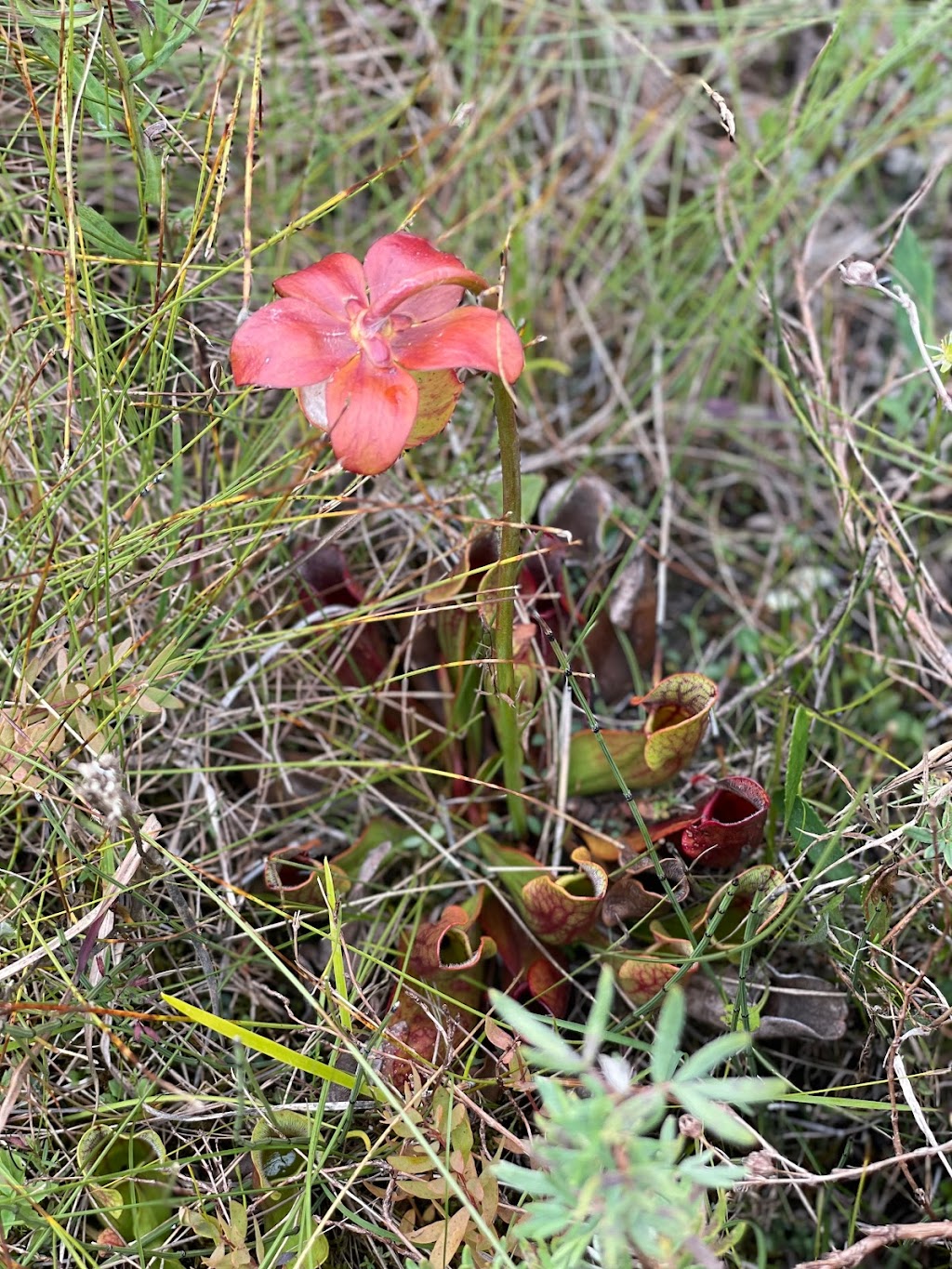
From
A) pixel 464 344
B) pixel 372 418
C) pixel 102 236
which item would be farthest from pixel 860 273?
pixel 102 236

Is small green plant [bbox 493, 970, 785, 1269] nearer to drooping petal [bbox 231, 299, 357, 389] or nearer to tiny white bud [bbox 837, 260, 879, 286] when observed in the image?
drooping petal [bbox 231, 299, 357, 389]

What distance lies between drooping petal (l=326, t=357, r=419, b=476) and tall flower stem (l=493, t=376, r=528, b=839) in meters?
0.11

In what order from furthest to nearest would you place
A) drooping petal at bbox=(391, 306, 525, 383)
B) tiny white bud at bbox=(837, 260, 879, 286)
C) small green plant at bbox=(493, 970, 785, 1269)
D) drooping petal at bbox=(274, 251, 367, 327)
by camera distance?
tiny white bud at bbox=(837, 260, 879, 286) < drooping petal at bbox=(274, 251, 367, 327) < drooping petal at bbox=(391, 306, 525, 383) < small green plant at bbox=(493, 970, 785, 1269)

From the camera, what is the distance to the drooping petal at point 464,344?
108cm

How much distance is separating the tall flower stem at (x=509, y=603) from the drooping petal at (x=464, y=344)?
4 cm

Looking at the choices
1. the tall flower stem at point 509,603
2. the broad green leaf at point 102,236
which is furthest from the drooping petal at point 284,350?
the broad green leaf at point 102,236

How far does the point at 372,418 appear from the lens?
1.09 meters

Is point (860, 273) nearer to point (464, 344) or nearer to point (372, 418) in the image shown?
point (464, 344)

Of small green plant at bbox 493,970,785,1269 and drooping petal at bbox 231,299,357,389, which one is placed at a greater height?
drooping petal at bbox 231,299,357,389

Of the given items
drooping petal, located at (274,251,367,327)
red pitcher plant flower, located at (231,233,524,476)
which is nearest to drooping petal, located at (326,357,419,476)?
red pitcher plant flower, located at (231,233,524,476)

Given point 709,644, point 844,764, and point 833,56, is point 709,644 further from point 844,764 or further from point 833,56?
point 833,56

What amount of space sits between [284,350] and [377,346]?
0.33 feet

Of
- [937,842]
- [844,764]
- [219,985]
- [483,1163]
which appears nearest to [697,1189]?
[483,1163]

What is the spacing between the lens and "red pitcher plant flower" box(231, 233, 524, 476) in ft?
3.57
